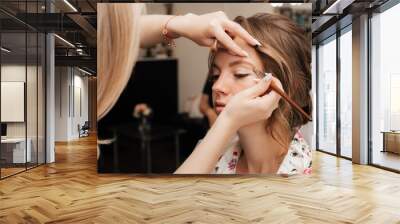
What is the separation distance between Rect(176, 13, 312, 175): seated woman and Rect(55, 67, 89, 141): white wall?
8.31 m

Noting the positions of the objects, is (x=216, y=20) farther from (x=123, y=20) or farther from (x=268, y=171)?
(x=268, y=171)

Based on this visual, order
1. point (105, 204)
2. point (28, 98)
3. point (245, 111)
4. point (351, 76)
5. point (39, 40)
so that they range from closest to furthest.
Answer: point (105, 204) < point (245, 111) < point (28, 98) < point (39, 40) < point (351, 76)

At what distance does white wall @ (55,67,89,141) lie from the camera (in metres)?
13.0

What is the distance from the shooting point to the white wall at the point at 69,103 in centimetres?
1305

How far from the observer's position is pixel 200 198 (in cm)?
457

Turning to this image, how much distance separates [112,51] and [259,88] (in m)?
2.12

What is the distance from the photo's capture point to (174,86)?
559 centimetres

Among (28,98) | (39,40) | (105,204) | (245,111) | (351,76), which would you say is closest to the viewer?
(105,204)

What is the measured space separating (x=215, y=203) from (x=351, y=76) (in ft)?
16.7

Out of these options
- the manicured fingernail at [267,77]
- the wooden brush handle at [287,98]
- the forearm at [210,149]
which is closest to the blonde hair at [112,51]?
the forearm at [210,149]

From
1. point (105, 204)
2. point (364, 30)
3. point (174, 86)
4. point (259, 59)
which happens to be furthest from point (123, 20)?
point (364, 30)

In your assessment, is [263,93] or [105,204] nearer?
[105,204]

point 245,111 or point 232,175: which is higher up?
point 245,111

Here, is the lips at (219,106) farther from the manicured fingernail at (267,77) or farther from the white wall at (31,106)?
the white wall at (31,106)
